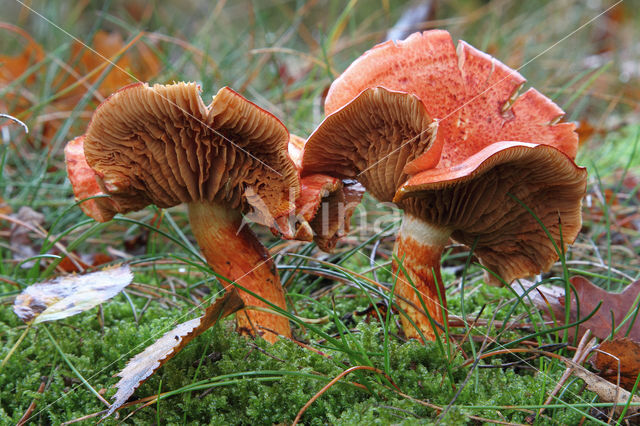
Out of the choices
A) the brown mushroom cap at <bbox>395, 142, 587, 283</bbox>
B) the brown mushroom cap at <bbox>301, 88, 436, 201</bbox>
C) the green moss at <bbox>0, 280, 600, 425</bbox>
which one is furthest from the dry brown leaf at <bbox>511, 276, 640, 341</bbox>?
the brown mushroom cap at <bbox>301, 88, 436, 201</bbox>

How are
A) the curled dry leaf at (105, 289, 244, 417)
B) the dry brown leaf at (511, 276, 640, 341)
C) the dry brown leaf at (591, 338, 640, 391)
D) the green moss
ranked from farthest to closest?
the dry brown leaf at (511, 276, 640, 341) → the dry brown leaf at (591, 338, 640, 391) → the green moss → the curled dry leaf at (105, 289, 244, 417)

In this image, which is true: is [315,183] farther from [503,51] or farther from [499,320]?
[503,51]

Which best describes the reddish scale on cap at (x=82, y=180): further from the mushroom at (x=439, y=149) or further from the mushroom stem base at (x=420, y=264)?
the mushroom stem base at (x=420, y=264)

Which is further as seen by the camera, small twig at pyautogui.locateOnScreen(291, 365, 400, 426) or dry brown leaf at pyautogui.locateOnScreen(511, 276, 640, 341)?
dry brown leaf at pyautogui.locateOnScreen(511, 276, 640, 341)

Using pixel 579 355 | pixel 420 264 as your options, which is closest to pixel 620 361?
pixel 579 355

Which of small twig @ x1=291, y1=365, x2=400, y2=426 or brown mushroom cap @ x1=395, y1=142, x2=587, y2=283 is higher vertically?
brown mushroom cap @ x1=395, y1=142, x2=587, y2=283

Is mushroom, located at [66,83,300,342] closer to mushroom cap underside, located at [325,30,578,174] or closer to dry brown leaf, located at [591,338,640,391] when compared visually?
mushroom cap underside, located at [325,30,578,174]

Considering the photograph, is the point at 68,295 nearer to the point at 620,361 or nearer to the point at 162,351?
the point at 162,351
